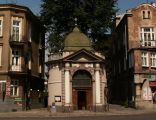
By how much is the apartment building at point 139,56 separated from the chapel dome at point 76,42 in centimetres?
716

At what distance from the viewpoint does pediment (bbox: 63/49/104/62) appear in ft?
154

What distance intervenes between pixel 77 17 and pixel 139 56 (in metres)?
10.6

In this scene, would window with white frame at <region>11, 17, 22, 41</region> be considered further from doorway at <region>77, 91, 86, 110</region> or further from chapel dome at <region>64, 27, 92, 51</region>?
doorway at <region>77, 91, 86, 110</region>

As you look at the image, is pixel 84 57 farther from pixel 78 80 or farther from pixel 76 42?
pixel 78 80

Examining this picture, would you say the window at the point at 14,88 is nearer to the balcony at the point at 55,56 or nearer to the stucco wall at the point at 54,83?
the stucco wall at the point at 54,83

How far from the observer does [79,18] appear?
53875mm

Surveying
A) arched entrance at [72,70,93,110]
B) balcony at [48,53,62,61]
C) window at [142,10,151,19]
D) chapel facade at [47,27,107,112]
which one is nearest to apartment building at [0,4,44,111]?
balcony at [48,53,62,61]

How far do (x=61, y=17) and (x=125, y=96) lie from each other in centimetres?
1604

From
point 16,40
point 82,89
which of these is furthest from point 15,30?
point 82,89

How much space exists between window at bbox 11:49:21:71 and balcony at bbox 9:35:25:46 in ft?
3.76

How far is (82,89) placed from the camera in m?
47.2

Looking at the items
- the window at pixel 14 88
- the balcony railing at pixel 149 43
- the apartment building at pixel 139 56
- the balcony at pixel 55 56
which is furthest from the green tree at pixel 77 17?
the window at pixel 14 88

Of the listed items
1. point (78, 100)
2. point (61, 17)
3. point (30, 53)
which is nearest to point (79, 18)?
point (61, 17)

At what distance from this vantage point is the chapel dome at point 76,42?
48.5 meters
